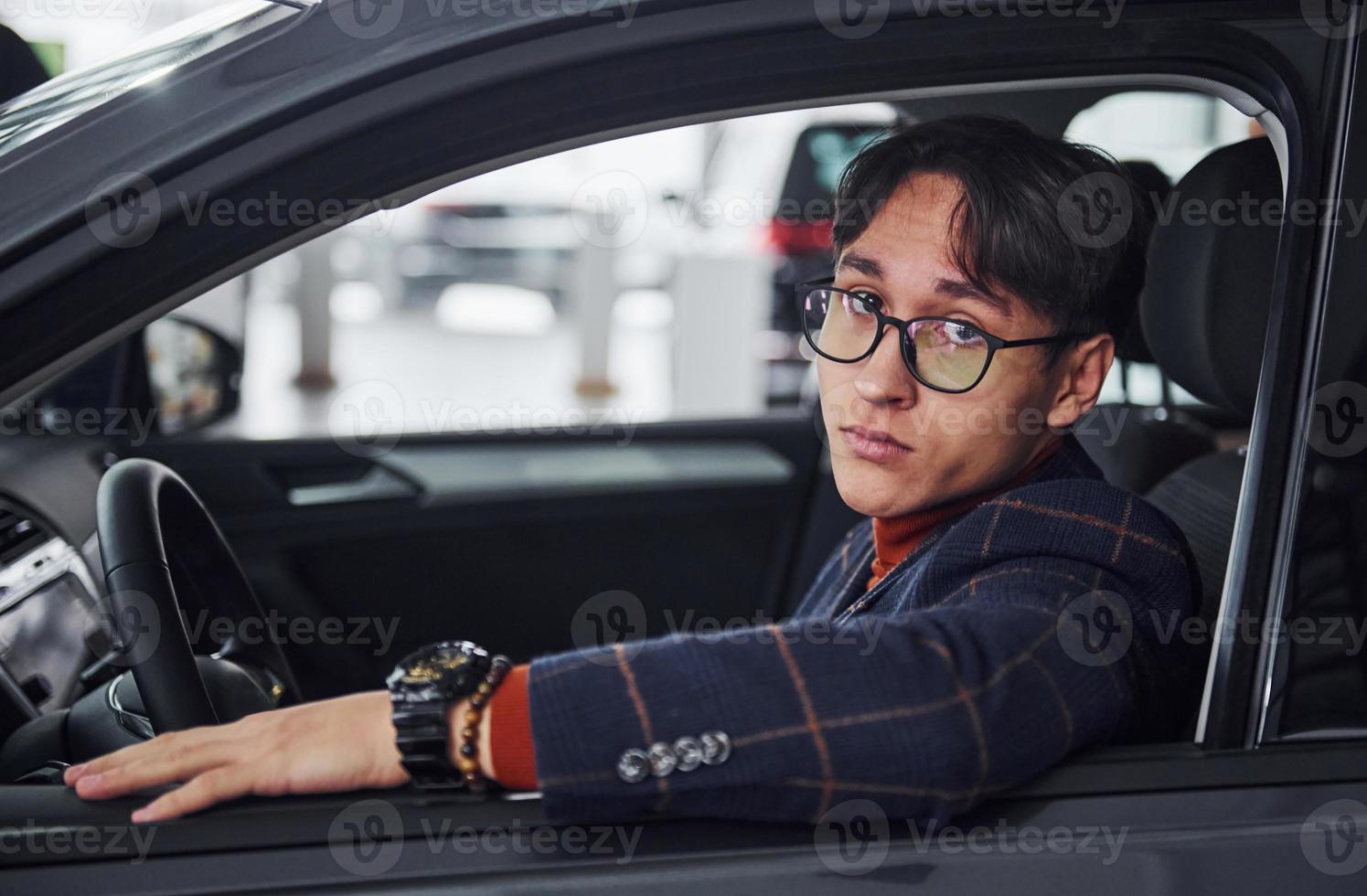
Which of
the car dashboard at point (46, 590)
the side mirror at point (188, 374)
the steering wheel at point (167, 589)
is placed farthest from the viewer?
the side mirror at point (188, 374)

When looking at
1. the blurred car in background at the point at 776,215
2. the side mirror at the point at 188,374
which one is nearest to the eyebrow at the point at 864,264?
the side mirror at the point at 188,374

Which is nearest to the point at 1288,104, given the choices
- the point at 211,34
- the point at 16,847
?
the point at 211,34

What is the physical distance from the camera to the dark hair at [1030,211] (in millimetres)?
1253

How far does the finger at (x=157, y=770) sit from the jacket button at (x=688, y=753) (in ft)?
1.00

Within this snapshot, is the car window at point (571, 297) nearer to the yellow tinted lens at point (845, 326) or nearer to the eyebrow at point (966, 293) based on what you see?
the yellow tinted lens at point (845, 326)

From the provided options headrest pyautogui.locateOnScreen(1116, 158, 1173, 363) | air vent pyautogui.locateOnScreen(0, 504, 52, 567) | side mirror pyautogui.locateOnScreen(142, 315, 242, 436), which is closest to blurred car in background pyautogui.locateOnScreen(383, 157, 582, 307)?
side mirror pyautogui.locateOnScreen(142, 315, 242, 436)

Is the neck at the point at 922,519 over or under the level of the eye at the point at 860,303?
under

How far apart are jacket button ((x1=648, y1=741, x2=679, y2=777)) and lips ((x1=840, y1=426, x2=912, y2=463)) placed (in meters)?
0.47

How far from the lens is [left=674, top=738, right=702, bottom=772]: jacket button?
0.89m

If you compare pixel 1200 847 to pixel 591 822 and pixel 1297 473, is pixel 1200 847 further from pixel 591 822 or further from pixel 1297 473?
pixel 591 822

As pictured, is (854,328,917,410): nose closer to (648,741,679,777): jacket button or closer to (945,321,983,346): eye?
(945,321,983,346): eye

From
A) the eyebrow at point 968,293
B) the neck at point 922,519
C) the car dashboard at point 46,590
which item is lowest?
the car dashboard at point 46,590

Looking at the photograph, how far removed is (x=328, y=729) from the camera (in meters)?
0.93

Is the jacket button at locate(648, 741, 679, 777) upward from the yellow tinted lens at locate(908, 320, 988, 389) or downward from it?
downward
